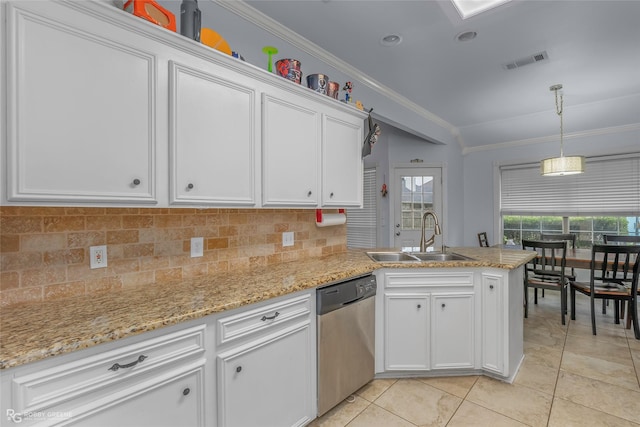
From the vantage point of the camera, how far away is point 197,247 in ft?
6.26

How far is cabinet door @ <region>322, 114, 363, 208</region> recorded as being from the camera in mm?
2350

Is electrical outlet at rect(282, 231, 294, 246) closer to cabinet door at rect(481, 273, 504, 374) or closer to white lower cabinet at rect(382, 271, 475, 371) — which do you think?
white lower cabinet at rect(382, 271, 475, 371)

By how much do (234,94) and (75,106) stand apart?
2.52 feet

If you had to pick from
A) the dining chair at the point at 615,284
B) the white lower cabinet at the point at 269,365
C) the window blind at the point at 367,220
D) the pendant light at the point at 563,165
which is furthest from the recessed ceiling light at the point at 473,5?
the window blind at the point at 367,220

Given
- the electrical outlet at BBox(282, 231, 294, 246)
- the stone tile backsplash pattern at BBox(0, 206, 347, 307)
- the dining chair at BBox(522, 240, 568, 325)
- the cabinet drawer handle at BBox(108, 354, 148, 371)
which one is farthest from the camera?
the dining chair at BBox(522, 240, 568, 325)

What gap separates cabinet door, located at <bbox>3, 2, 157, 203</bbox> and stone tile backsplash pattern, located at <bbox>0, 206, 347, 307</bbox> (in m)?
0.30

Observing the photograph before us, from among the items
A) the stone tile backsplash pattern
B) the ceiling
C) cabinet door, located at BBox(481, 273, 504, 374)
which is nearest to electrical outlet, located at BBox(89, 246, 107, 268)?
the stone tile backsplash pattern

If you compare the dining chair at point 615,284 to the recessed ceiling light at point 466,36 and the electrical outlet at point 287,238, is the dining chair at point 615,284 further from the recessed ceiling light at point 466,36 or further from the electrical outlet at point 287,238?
the electrical outlet at point 287,238

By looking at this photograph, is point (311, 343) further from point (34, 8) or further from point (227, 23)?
point (227, 23)

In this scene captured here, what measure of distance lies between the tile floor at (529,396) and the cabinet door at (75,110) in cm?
179

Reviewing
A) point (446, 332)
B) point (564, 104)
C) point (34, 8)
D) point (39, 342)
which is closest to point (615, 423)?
point (446, 332)

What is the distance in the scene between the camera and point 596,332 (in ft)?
10.4

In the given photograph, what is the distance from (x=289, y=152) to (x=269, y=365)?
4.26 ft

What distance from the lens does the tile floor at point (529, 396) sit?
189 cm
